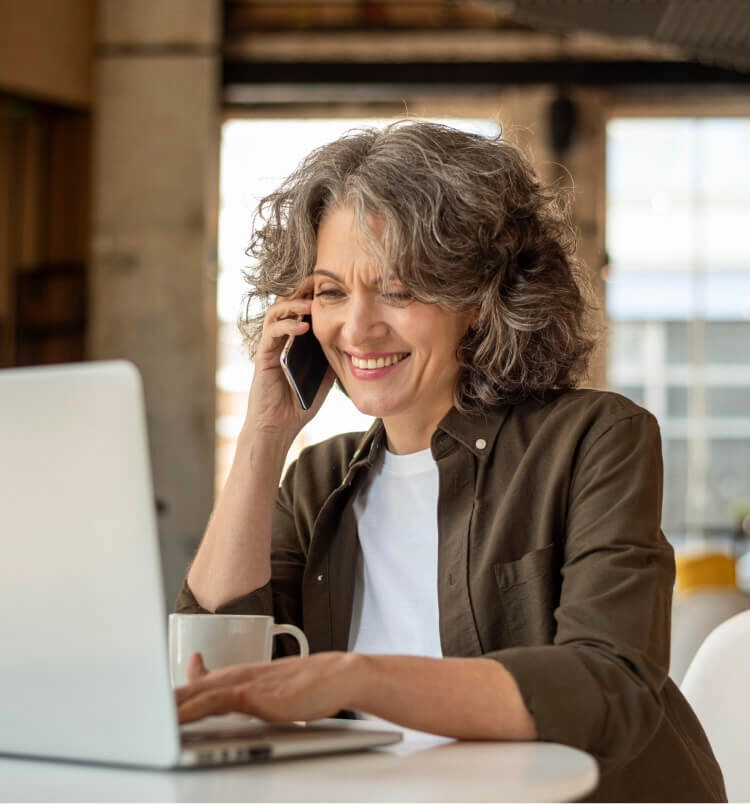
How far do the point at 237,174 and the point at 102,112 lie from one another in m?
0.83

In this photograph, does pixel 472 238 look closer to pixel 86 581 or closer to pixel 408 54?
pixel 86 581

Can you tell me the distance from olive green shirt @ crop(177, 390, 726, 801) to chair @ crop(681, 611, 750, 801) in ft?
0.20

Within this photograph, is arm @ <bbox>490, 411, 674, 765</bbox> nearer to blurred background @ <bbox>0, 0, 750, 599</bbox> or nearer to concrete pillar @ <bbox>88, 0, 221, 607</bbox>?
blurred background @ <bbox>0, 0, 750, 599</bbox>

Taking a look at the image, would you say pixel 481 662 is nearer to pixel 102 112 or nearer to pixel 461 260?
pixel 461 260

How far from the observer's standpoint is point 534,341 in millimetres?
1847

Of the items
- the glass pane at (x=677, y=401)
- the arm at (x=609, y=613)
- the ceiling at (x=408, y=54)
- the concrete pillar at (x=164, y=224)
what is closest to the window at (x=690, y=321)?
the glass pane at (x=677, y=401)

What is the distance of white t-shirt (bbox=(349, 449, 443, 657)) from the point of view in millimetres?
1748

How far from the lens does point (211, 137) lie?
7500 mm

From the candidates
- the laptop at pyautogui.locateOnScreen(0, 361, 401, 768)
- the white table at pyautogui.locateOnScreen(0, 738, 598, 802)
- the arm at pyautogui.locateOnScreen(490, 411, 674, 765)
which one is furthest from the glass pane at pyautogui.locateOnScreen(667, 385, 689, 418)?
the laptop at pyautogui.locateOnScreen(0, 361, 401, 768)

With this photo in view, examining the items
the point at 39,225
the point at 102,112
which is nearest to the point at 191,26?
the point at 102,112

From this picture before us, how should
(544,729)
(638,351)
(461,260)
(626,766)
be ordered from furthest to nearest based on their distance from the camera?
(638,351)
(461,260)
(626,766)
(544,729)

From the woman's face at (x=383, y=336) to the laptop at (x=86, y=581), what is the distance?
0.77 meters

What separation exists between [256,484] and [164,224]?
578 cm

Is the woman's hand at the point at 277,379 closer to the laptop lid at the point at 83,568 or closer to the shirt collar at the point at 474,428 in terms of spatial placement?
the shirt collar at the point at 474,428
